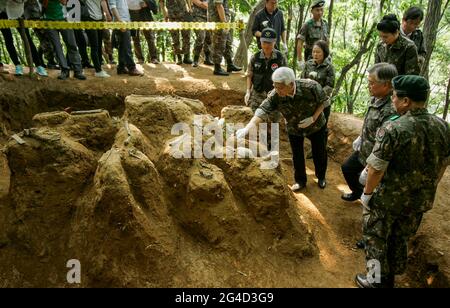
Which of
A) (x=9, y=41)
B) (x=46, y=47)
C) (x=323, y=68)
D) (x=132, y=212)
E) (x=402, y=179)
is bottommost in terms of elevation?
(x=132, y=212)

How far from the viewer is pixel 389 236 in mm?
3391

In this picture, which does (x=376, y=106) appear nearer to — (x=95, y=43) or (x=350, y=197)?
(x=350, y=197)

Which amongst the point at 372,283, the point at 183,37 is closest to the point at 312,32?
the point at 183,37

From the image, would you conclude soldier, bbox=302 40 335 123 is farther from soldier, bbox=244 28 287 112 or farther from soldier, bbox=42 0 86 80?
soldier, bbox=42 0 86 80

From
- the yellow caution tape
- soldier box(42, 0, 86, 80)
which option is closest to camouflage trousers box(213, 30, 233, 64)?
the yellow caution tape

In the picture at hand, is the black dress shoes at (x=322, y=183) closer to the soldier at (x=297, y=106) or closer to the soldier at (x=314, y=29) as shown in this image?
the soldier at (x=297, y=106)

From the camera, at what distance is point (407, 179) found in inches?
121

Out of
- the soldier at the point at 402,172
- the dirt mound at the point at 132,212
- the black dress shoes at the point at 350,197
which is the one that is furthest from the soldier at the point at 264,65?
the soldier at the point at 402,172

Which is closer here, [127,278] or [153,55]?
[127,278]

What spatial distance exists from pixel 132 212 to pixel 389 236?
2727 millimetres

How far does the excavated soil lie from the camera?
3.45 metres
